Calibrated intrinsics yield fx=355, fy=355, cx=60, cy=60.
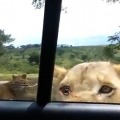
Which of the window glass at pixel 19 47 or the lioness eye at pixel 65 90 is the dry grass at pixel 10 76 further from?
the lioness eye at pixel 65 90

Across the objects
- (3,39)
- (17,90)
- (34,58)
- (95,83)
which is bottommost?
(17,90)

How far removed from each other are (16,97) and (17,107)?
229mm

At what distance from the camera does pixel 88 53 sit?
3105mm

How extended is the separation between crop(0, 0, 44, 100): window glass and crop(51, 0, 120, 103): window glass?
0.66 ft

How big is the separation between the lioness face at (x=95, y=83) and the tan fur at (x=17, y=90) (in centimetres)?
29

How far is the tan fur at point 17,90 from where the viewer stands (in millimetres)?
3275

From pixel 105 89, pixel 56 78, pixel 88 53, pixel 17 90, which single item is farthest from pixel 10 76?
pixel 105 89

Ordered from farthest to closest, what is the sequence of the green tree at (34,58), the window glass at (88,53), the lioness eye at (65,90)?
the lioness eye at (65,90) → the green tree at (34,58) → the window glass at (88,53)

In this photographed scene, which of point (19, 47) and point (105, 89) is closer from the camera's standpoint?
point (19, 47)

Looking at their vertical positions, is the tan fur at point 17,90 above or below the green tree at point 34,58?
below

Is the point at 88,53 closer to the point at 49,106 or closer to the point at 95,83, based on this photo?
the point at 95,83

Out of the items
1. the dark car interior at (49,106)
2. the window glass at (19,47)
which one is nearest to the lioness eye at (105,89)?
the dark car interior at (49,106)

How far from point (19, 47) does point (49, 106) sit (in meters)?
0.58

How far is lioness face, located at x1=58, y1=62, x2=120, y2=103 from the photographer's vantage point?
3.21 meters
